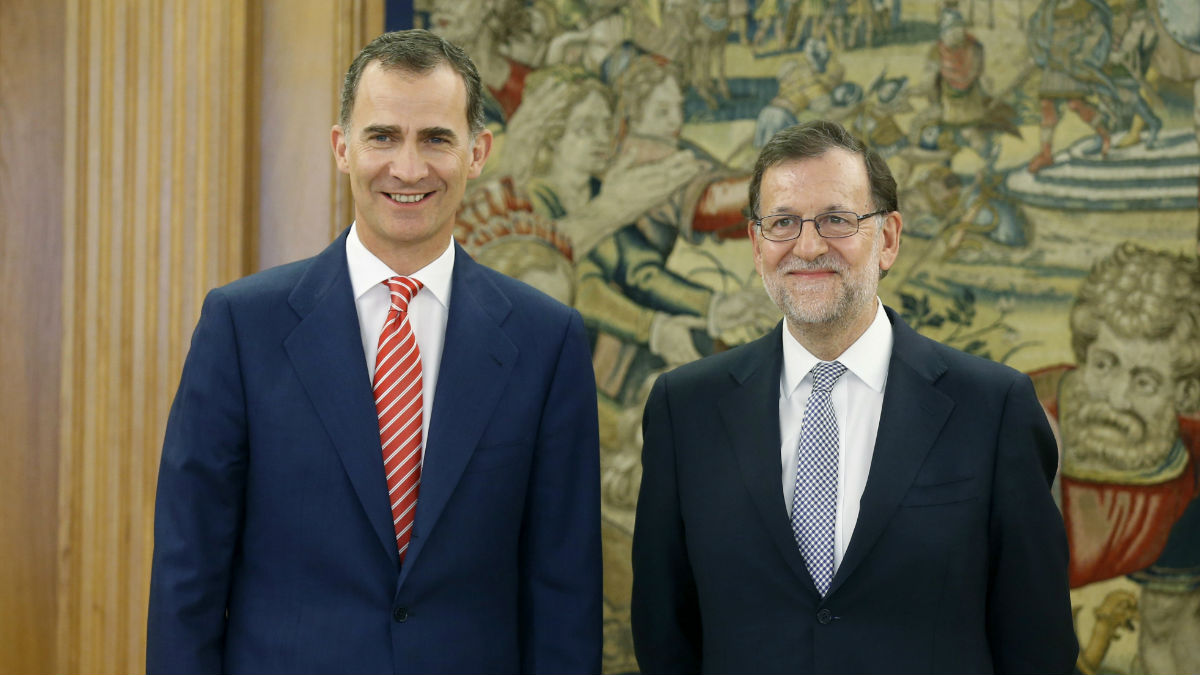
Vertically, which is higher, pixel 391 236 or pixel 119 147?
pixel 119 147

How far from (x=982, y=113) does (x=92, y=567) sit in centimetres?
294

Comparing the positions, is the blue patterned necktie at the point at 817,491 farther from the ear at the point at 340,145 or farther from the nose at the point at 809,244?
the ear at the point at 340,145

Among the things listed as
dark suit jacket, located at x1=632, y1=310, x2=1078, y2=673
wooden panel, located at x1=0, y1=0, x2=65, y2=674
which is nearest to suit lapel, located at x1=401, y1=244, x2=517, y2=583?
dark suit jacket, located at x1=632, y1=310, x2=1078, y2=673

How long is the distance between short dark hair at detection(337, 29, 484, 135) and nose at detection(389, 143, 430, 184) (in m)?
0.15

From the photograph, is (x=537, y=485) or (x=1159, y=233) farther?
(x=1159, y=233)

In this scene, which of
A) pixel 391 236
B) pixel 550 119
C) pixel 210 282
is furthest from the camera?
pixel 550 119

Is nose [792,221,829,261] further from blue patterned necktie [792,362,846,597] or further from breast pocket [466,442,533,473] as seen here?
breast pocket [466,442,533,473]

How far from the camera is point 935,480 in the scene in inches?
80.0

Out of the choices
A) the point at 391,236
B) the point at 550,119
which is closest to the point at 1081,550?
the point at 550,119

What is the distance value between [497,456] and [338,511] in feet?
1.03

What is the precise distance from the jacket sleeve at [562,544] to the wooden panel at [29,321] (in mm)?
1794

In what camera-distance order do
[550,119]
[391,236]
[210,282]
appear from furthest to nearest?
[550,119], [210,282], [391,236]

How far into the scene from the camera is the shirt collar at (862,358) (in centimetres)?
214

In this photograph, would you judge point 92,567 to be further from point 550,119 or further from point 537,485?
point 550,119
